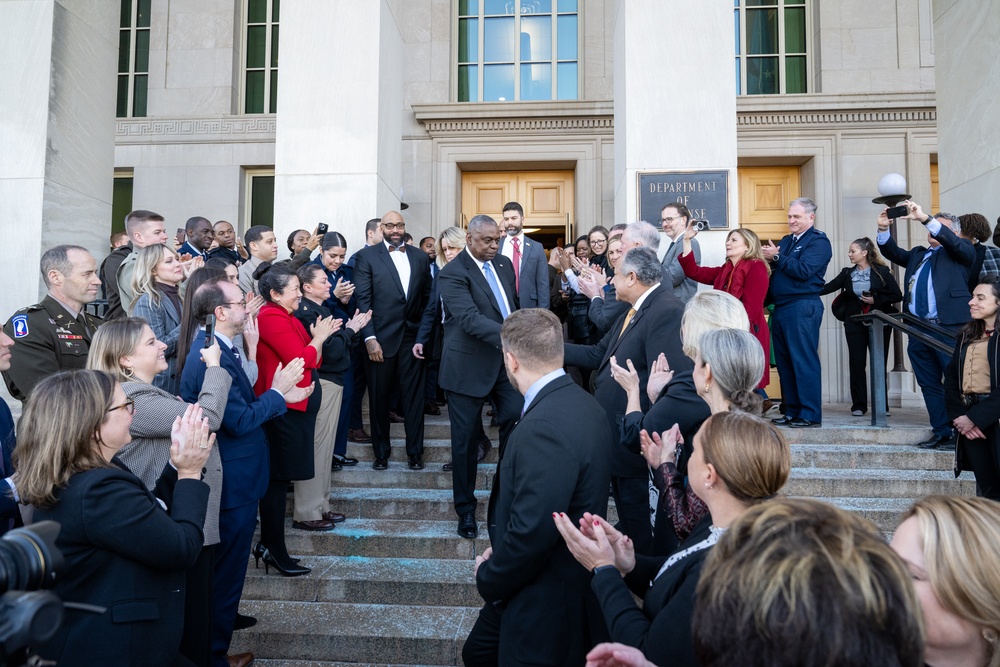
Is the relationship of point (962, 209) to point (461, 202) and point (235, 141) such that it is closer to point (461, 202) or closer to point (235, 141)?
point (461, 202)

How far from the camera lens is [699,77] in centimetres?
706

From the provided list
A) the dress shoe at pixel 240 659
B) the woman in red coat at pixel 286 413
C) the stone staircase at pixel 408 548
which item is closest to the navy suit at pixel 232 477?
the dress shoe at pixel 240 659

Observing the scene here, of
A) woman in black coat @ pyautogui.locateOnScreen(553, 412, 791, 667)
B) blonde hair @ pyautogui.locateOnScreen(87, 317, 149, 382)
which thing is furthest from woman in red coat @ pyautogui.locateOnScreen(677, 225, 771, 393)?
blonde hair @ pyautogui.locateOnScreen(87, 317, 149, 382)

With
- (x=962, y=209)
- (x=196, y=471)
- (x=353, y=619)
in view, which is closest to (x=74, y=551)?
(x=196, y=471)

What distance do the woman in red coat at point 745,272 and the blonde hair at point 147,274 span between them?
13.2ft

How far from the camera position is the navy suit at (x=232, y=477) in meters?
3.51

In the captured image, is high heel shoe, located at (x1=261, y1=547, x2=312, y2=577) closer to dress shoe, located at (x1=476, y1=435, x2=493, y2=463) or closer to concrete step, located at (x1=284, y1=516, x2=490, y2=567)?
concrete step, located at (x1=284, y1=516, x2=490, y2=567)

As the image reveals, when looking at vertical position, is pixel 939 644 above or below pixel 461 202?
below

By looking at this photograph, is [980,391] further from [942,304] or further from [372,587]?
[372,587]

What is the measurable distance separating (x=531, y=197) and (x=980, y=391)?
771 centimetres

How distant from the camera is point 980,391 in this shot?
4.79m

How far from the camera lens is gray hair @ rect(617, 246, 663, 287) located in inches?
158

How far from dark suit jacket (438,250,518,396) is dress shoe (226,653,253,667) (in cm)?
200

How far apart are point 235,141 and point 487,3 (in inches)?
178
